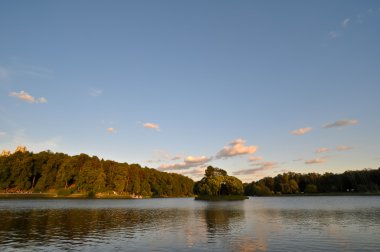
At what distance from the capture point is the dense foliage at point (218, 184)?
510 ft

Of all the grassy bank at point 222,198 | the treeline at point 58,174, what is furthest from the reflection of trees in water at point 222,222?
the treeline at point 58,174

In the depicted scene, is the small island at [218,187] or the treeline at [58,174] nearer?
the small island at [218,187]

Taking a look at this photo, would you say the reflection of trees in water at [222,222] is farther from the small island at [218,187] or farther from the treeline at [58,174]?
the treeline at [58,174]

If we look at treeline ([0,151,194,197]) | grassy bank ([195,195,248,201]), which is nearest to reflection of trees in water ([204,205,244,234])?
grassy bank ([195,195,248,201])

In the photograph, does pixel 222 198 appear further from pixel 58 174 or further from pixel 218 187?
pixel 58 174

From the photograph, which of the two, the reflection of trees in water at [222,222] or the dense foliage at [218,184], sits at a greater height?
the dense foliage at [218,184]

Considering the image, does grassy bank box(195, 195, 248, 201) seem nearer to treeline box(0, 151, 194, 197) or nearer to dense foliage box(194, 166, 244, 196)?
dense foliage box(194, 166, 244, 196)

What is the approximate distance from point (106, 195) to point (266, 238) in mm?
154307

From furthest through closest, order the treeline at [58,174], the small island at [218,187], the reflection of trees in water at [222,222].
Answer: the treeline at [58,174] → the small island at [218,187] → the reflection of trees in water at [222,222]

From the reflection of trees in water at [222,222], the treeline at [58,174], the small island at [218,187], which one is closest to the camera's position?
the reflection of trees in water at [222,222]

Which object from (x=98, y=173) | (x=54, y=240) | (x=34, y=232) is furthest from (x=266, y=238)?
(x=98, y=173)

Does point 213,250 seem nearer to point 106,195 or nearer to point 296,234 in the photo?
point 296,234

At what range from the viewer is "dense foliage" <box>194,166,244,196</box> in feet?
510

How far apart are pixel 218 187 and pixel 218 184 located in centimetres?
139
